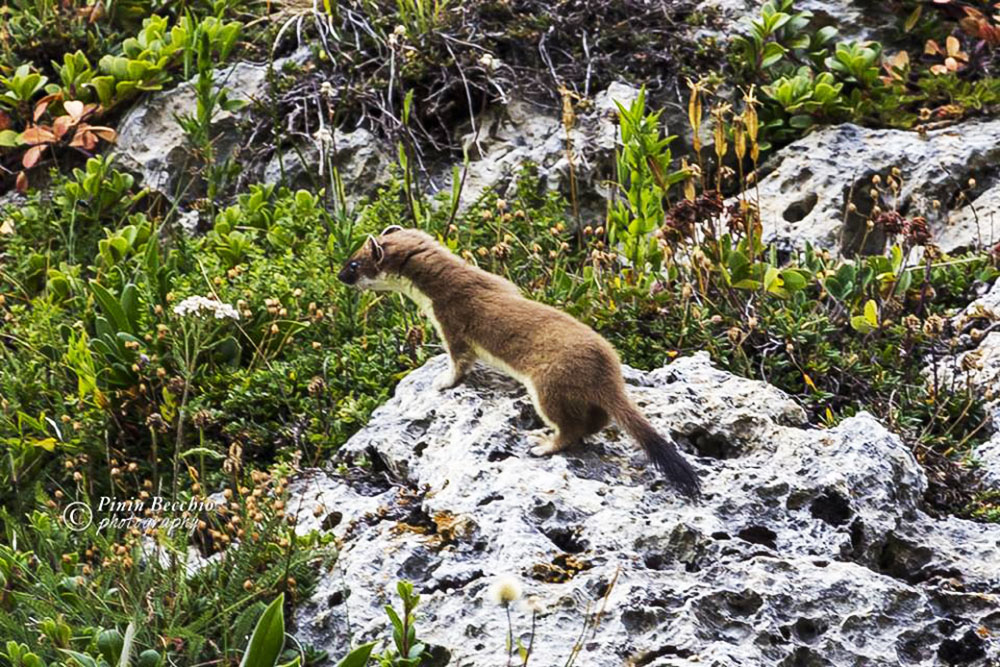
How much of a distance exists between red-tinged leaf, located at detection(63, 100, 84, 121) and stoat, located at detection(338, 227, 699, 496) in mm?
2717

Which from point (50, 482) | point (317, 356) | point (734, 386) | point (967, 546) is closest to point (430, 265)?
point (317, 356)

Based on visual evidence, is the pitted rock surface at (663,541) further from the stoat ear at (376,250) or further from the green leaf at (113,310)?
the green leaf at (113,310)

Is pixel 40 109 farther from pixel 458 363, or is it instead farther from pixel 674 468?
pixel 674 468

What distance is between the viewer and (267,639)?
371 centimetres

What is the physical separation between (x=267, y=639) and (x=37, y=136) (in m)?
4.58

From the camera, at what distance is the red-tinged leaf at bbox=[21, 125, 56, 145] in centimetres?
735

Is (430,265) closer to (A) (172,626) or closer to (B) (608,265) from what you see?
(B) (608,265)

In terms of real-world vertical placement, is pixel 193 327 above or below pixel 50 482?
above

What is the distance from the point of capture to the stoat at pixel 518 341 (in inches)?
175

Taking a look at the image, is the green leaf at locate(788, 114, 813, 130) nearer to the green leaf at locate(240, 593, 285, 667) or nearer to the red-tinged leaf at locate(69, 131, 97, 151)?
the red-tinged leaf at locate(69, 131, 97, 151)

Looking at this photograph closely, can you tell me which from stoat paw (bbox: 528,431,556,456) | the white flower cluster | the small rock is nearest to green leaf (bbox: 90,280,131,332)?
the white flower cluster

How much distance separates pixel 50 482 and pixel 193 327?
107 cm

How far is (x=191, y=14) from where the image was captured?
8.03 meters

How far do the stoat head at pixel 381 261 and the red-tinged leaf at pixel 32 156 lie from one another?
8.80 feet
